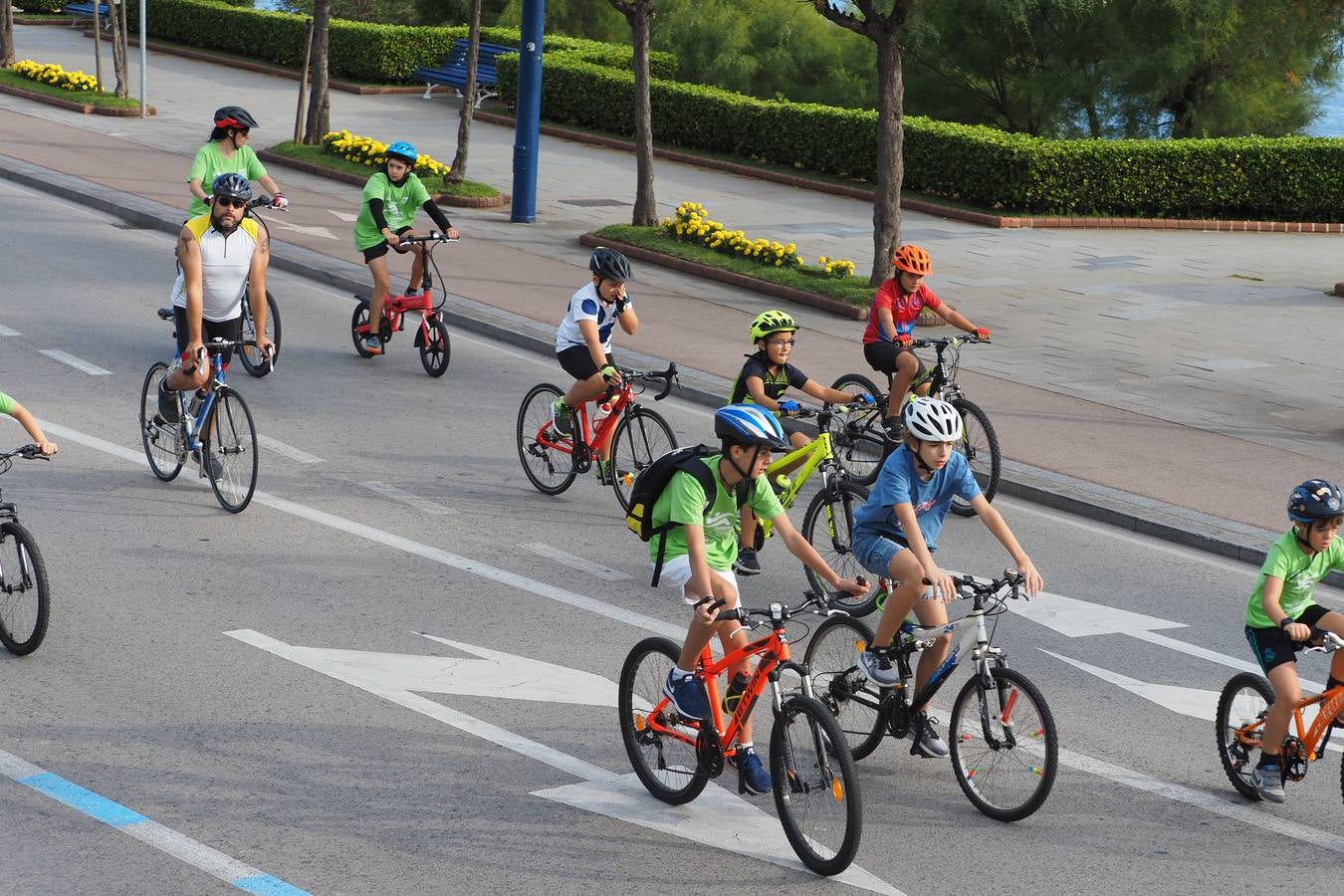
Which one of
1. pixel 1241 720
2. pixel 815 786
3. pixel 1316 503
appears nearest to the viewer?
pixel 815 786

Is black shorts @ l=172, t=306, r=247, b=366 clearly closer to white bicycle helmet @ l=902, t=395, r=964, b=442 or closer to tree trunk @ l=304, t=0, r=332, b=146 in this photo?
white bicycle helmet @ l=902, t=395, r=964, b=442

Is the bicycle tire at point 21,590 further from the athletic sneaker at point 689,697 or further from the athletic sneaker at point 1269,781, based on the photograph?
the athletic sneaker at point 1269,781

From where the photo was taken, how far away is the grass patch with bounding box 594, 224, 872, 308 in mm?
18922

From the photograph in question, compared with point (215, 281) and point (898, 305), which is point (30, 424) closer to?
point (215, 281)

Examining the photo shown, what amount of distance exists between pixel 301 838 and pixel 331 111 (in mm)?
28528

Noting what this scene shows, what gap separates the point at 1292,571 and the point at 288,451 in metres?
7.44

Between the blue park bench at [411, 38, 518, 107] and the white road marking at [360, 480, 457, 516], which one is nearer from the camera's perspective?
the white road marking at [360, 480, 457, 516]

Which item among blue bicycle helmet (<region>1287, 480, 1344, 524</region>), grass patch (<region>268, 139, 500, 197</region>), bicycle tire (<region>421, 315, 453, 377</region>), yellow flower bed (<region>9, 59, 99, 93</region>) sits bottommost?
bicycle tire (<region>421, 315, 453, 377</region>)

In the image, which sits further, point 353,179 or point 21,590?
point 353,179

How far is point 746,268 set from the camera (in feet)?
66.1

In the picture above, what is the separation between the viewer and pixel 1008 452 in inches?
527

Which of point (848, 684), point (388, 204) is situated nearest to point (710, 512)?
point (848, 684)

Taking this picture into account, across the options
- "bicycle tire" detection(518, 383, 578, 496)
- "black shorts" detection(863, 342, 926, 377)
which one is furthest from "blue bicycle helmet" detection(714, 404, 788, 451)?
"black shorts" detection(863, 342, 926, 377)

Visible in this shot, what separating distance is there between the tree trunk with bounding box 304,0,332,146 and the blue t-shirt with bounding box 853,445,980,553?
20907mm
